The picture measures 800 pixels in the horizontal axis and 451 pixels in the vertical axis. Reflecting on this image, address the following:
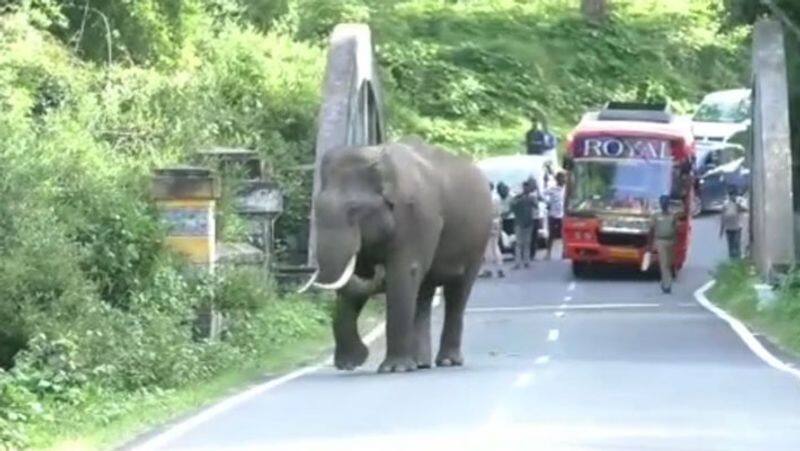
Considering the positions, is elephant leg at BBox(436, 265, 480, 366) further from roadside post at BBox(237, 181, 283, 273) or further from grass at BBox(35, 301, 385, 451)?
roadside post at BBox(237, 181, 283, 273)

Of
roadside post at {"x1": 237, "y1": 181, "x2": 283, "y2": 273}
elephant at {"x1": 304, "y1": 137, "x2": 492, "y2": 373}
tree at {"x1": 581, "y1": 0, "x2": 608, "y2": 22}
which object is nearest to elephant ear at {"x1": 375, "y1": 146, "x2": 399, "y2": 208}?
elephant at {"x1": 304, "y1": 137, "x2": 492, "y2": 373}

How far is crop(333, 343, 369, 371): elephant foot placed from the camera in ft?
83.6

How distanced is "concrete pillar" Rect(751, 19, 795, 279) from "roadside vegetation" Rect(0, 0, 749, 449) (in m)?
3.14

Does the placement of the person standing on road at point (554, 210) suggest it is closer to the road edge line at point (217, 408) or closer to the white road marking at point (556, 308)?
the white road marking at point (556, 308)

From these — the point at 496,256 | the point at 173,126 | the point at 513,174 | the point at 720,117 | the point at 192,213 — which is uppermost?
the point at 720,117

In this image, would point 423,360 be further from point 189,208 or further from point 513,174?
point 513,174

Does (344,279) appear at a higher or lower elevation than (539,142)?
lower

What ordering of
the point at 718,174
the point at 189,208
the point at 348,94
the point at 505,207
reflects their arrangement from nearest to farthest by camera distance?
1. the point at 189,208
2. the point at 348,94
3. the point at 505,207
4. the point at 718,174

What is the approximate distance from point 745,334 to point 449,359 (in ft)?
25.8

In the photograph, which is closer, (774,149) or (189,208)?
(189,208)

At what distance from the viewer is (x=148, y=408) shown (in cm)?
2058

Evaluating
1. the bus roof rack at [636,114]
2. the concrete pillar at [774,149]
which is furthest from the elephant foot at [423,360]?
the bus roof rack at [636,114]

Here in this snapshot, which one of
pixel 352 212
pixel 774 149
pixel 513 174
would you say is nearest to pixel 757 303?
pixel 774 149

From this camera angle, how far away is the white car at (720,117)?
200 ft
